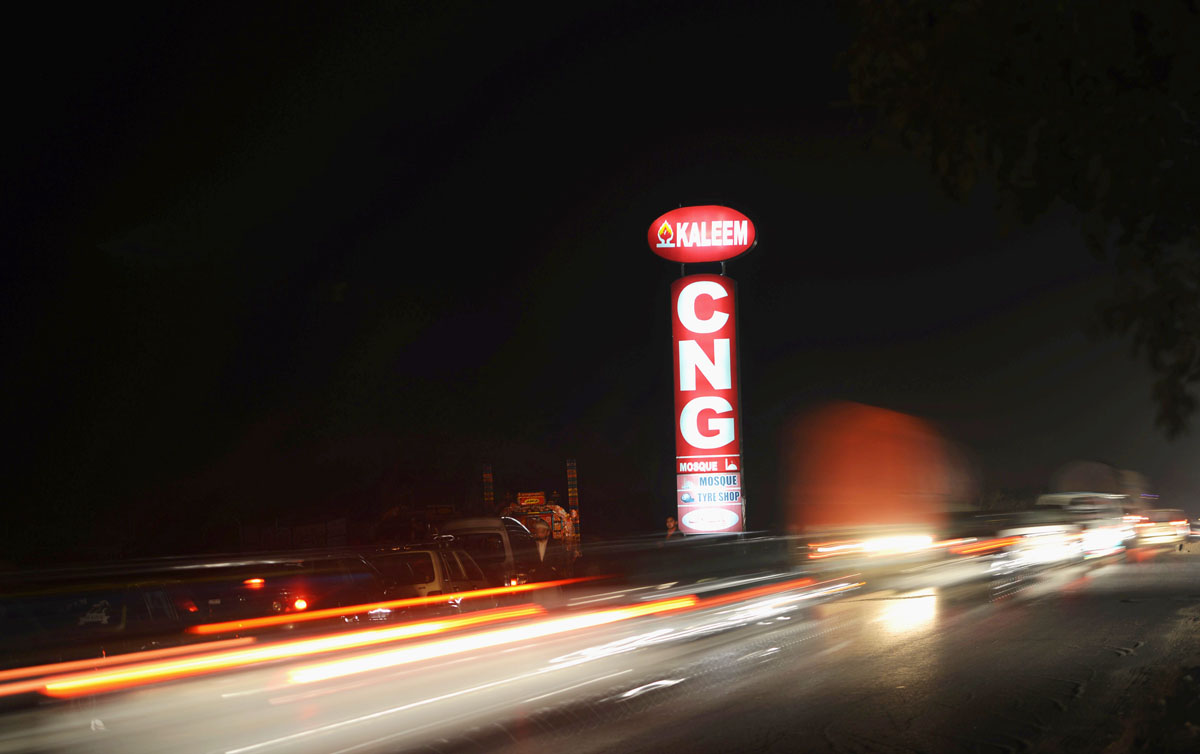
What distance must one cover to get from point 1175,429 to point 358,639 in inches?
285

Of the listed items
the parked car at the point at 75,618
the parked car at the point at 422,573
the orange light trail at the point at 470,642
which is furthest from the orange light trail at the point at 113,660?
the parked car at the point at 422,573

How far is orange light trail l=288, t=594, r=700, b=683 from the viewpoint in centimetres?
960

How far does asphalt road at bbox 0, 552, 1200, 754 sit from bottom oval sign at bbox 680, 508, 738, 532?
21.0 metres

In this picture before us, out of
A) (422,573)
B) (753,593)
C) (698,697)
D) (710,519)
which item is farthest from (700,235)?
(698,697)

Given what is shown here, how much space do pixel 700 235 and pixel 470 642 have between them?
2939 centimetres

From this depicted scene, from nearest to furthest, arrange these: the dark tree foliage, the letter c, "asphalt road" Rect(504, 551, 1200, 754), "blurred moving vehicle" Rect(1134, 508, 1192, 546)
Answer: the dark tree foliage
"asphalt road" Rect(504, 551, 1200, 754)
the letter c
"blurred moving vehicle" Rect(1134, 508, 1192, 546)

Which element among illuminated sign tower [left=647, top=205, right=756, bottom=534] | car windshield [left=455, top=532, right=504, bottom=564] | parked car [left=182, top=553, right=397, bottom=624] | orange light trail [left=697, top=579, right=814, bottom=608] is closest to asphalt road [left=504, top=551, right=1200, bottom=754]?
orange light trail [left=697, top=579, right=814, bottom=608]

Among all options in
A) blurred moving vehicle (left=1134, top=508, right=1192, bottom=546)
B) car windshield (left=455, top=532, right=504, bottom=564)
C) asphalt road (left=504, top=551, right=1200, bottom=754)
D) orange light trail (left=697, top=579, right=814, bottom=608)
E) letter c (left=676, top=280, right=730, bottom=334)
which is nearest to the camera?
asphalt road (left=504, top=551, right=1200, bottom=754)

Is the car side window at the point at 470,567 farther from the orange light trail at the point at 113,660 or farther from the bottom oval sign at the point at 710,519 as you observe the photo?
the bottom oval sign at the point at 710,519

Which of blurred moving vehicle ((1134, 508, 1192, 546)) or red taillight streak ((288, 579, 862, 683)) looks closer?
red taillight streak ((288, 579, 862, 683))

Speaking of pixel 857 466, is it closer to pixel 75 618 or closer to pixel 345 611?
pixel 345 611

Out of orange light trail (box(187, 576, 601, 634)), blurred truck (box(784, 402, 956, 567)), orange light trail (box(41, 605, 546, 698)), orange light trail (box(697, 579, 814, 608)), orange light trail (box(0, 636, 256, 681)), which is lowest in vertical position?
orange light trail (box(697, 579, 814, 608))

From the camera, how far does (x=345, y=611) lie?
423 inches

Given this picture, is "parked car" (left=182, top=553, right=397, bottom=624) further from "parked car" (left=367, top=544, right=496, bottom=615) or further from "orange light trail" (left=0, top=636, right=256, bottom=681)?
"orange light trail" (left=0, top=636, right=256, bottom=681)
